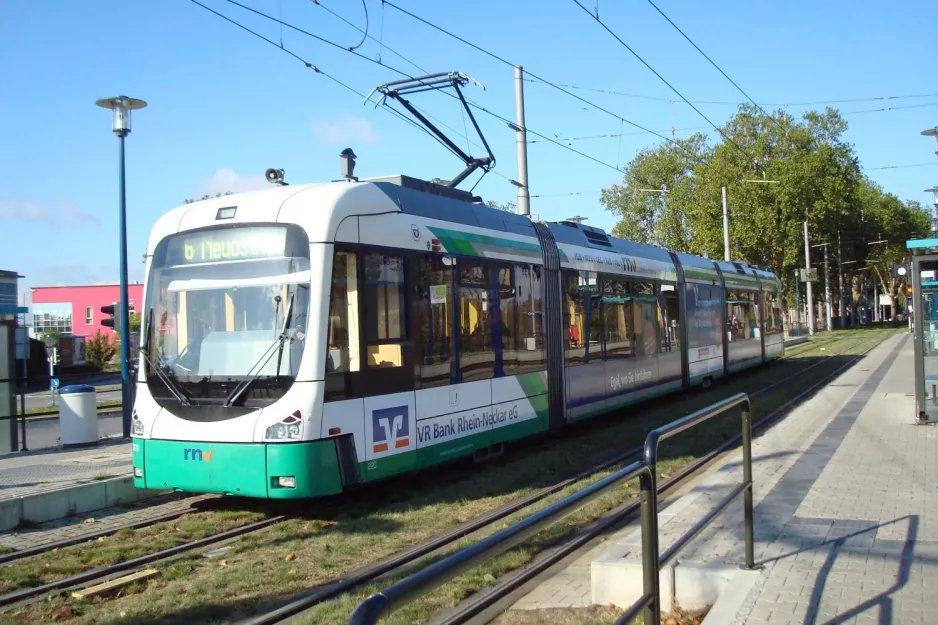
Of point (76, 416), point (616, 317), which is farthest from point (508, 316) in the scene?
point (76, 416)

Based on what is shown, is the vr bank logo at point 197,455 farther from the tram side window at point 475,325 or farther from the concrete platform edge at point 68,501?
the tram side window at point 475,325

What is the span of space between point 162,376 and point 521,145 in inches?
470

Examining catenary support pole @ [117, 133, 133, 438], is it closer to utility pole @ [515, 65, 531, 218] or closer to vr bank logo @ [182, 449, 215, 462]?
vr bank logo @ [182, 449, 215, 462]

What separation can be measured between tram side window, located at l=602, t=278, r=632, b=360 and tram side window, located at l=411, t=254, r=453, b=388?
4991 millimetres

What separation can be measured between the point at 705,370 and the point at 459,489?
11.7 metres

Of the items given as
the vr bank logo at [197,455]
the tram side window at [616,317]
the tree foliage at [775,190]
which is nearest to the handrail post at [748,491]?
the vr bank logo at [197,455]

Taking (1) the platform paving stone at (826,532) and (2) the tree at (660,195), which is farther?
(2) the tree at (660,195)

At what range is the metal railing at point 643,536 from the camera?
6.98 ft

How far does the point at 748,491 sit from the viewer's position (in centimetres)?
595

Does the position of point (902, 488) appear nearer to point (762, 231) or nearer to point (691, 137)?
point (762, 231)

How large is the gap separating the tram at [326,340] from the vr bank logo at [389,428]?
0.06 ft

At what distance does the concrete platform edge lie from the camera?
8266mm

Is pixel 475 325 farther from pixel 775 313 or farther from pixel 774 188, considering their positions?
pixel 774 188

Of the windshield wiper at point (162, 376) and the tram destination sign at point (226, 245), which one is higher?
the tram destination sign at point (226, 245)
